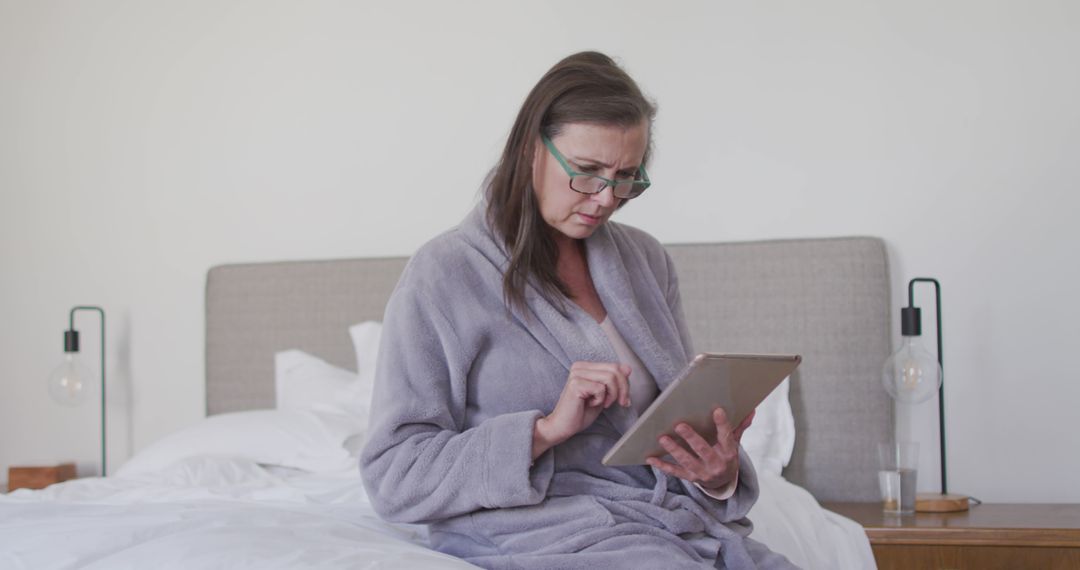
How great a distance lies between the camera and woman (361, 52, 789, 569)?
157 cm

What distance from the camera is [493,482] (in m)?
1.56

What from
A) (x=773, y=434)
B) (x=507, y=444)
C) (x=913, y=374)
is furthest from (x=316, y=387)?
(x=507, y=444)

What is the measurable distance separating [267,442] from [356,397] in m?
0.29

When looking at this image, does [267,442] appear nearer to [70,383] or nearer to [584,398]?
[70,383]

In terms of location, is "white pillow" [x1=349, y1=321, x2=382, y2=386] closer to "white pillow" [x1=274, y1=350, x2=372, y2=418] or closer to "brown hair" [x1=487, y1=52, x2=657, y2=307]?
"white pillow" [x1=274, y1=350, x2=372, y2=418]

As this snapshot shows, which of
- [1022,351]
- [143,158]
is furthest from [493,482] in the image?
[143,158]

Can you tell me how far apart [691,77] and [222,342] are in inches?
63.7

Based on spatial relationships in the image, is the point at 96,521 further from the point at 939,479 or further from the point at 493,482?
the point at 939,479

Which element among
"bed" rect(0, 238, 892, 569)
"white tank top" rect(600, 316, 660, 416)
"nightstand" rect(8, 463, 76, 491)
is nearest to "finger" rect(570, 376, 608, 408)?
"white tank top" rect(600, 316, 660, 416)

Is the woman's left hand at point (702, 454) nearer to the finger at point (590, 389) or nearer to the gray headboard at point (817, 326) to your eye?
the finger at point (590, 389)

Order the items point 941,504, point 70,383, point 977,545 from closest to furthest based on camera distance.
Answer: point 977,545, point 941,504, point 70,383

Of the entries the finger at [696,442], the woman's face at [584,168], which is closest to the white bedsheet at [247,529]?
the finger at [696,442]

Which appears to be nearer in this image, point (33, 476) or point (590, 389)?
point (590, 389)

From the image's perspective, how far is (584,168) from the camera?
1715 millimetres
